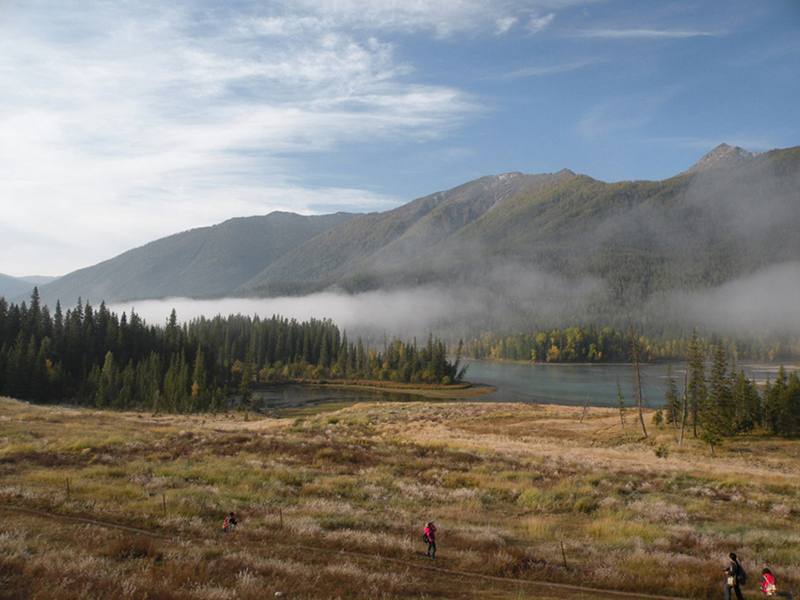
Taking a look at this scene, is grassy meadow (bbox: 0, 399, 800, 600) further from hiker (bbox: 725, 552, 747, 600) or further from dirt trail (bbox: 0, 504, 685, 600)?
hiker (bbox: 725, 552, 747, 600)

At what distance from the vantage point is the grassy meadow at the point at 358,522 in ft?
35.3

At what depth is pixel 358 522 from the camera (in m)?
16.1

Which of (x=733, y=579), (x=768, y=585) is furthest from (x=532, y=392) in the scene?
(x=733, y=579)

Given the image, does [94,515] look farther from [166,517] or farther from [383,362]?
[383,362]

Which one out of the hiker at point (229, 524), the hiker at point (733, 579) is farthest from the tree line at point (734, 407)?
the hiker at point (229, 524)

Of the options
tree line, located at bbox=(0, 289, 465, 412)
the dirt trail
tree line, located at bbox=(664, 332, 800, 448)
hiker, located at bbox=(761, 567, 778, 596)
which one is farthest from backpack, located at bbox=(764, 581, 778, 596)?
tree line, located at bbox=(0, 289, 465, 412)

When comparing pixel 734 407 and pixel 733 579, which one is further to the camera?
pixel 734 407

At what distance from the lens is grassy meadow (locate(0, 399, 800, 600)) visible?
1077cm

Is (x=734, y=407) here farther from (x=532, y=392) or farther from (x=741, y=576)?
(x=532, y=392)

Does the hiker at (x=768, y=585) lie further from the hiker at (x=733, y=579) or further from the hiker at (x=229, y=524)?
the hiker at (x=229, y=524)

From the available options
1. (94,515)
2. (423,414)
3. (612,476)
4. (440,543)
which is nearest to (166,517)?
(94,515)

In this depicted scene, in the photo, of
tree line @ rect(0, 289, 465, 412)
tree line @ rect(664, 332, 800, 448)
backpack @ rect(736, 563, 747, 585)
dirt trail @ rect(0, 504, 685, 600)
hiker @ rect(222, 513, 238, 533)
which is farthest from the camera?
tree line @ rect(0, 289, 465, 412)

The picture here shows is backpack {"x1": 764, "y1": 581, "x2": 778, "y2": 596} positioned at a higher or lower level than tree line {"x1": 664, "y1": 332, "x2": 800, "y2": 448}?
higher

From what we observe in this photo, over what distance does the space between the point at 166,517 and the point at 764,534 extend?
19904 mm
